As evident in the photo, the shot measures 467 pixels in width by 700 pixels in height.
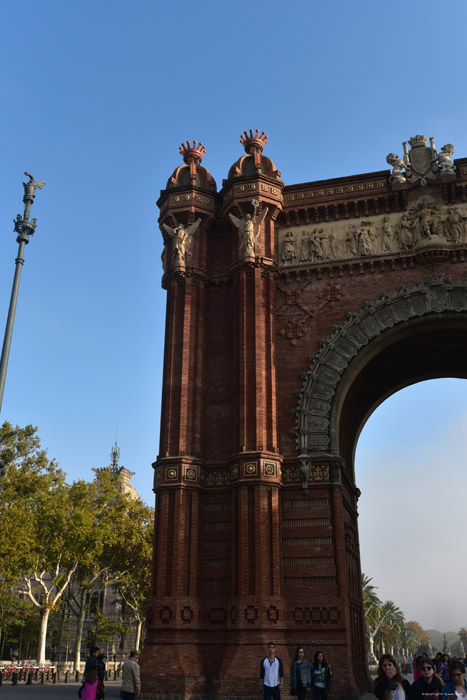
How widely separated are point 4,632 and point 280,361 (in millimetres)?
44969

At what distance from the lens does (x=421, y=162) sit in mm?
23406

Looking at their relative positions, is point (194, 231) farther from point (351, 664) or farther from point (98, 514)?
point (98, 514)

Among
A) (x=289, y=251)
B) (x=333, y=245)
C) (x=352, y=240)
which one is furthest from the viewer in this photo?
(x=289, y=251)

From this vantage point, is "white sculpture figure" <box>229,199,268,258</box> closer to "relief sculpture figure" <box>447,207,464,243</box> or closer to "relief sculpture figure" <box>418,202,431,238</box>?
"relief sculpture figure" <box>418,202,431,238</box>

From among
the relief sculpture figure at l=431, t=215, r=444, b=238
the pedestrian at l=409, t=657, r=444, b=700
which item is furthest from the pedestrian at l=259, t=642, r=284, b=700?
the relief sculpture figure at l=431, t=215, r=444, b=238

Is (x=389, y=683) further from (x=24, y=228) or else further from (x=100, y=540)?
(x=100, y=540)

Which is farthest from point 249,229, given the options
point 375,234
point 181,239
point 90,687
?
point 90,687

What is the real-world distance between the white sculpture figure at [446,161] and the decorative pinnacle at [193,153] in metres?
9.09

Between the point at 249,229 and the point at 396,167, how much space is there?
5.80 metres

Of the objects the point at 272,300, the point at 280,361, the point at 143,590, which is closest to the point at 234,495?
the point at 280,361

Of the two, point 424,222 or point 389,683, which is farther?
point 424,222

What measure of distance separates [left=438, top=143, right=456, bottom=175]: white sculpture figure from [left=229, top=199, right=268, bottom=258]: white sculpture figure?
6396 millimetres

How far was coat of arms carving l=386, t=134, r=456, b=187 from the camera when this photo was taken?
23.1m

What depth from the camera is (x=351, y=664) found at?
18.7 metres
